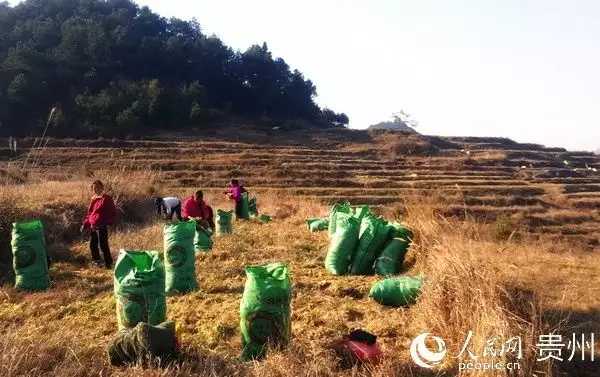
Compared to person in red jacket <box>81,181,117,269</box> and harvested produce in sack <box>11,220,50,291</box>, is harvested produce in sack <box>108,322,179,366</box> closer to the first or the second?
harvested produce in sack <box>11,220,50,291</box>

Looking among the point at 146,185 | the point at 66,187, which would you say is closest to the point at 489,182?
the point at 146,185

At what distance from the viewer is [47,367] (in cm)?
290

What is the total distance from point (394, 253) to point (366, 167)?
28041mm

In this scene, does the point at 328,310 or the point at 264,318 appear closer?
the point at 264,318

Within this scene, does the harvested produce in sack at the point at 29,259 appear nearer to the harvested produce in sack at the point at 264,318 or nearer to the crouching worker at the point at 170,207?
the harvested produce in sack at the point at 264,318

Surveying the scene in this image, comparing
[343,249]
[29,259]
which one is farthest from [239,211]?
[29,259]

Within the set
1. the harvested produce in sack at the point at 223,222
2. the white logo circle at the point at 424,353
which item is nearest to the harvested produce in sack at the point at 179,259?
the white logo circle at the point at 424,353

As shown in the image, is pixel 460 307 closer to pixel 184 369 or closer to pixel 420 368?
pixel 420 368

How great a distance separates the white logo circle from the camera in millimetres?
3078

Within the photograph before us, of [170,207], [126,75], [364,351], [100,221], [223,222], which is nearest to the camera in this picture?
[364,351]

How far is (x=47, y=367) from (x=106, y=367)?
1.05ft

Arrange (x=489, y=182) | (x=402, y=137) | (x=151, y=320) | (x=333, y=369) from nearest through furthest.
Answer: (x=333, y=369) → (x=151, y=320) → (x=489, y=182) → (x=402, y=137)

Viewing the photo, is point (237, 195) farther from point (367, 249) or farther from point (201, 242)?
point (367, 249)

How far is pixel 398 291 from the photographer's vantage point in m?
4.16
